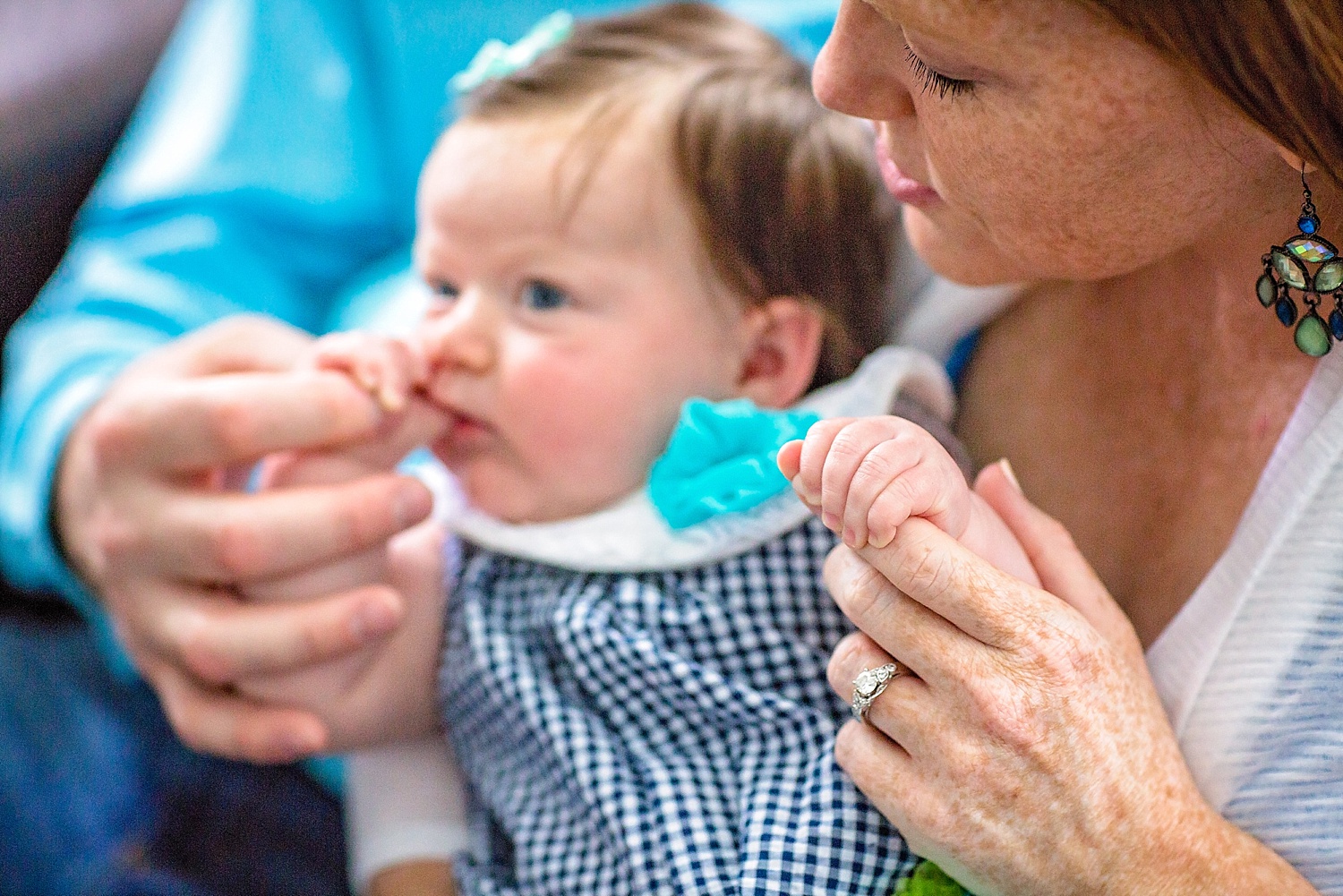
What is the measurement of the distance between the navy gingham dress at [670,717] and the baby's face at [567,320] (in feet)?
0.22

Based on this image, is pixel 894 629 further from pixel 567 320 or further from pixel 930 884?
pixel 567 320

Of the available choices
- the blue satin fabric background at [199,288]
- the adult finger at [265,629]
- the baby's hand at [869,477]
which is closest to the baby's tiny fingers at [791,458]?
the baby's hand at [869,477]

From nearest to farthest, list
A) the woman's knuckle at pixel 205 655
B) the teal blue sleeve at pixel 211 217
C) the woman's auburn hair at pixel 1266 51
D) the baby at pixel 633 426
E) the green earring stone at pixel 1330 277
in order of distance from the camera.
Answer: the woman's auburn hair at pixel 1266 51, the green earring stone at pixel 1330 277, the baby at pixel 633 426, the woman's knuckle at pixel 205 655, the teal blue sleeve at pixel 211 217

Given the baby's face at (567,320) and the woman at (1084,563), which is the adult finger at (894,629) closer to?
the woman at (1084,563)

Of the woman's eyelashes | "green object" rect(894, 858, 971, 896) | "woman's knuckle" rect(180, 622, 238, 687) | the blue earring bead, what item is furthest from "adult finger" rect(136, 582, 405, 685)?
the blue earring bead

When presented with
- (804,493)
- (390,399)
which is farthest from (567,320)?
(804,493)

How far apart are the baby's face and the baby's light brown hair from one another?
28 mm

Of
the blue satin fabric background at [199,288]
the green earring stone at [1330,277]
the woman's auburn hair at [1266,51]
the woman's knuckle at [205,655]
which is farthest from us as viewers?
the blue satin fabric background at [199,288]

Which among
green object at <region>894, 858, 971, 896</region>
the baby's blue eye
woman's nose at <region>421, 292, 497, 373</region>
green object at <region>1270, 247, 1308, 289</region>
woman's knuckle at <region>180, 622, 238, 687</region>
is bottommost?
woman's knuckle at <region>180, 622, 238, 687</region>

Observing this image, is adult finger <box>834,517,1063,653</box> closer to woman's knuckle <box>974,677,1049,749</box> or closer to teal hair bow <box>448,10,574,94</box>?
woman's knuckle <box>974,677,1049,749</box>

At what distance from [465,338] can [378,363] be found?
8 cm

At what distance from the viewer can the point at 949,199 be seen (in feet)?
2.40

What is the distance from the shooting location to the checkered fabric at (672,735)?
0.80 meters

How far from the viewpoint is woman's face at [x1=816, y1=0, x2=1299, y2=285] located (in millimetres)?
612
